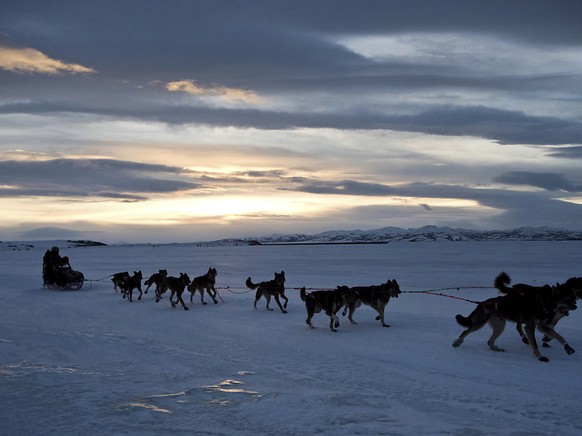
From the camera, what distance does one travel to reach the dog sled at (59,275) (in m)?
18.3

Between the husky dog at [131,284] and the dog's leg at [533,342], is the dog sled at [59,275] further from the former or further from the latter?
the dog's leg at [533,342]

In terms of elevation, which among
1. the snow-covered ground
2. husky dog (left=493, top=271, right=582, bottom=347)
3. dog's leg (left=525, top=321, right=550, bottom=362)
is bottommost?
the snow-covered ground

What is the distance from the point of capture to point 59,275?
18.4 m

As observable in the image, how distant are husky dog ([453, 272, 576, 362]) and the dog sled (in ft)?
47.2

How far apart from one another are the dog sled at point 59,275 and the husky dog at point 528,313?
14.4 m

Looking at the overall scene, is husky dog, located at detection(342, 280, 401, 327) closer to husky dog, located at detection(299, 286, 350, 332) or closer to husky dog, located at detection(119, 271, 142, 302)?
husky dog, located at detection(299, 286, 350, 332)

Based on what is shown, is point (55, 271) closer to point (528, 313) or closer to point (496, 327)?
point (496, 327)

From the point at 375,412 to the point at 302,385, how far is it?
3.80 feet

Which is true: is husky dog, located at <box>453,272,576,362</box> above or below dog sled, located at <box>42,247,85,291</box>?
above

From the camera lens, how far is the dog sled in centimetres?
1833

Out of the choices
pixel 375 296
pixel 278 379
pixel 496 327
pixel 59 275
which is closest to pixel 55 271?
pixel 59 275

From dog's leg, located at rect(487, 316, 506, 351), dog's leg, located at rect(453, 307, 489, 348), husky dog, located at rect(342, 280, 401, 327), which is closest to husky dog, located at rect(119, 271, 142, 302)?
husky dog, located at rect(342, 280, 401, 327)

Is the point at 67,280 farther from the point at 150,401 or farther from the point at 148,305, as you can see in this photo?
the point at 150,401

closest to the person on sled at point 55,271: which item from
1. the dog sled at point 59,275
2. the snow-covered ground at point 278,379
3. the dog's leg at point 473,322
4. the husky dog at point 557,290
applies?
the dog sled at point 59,275
